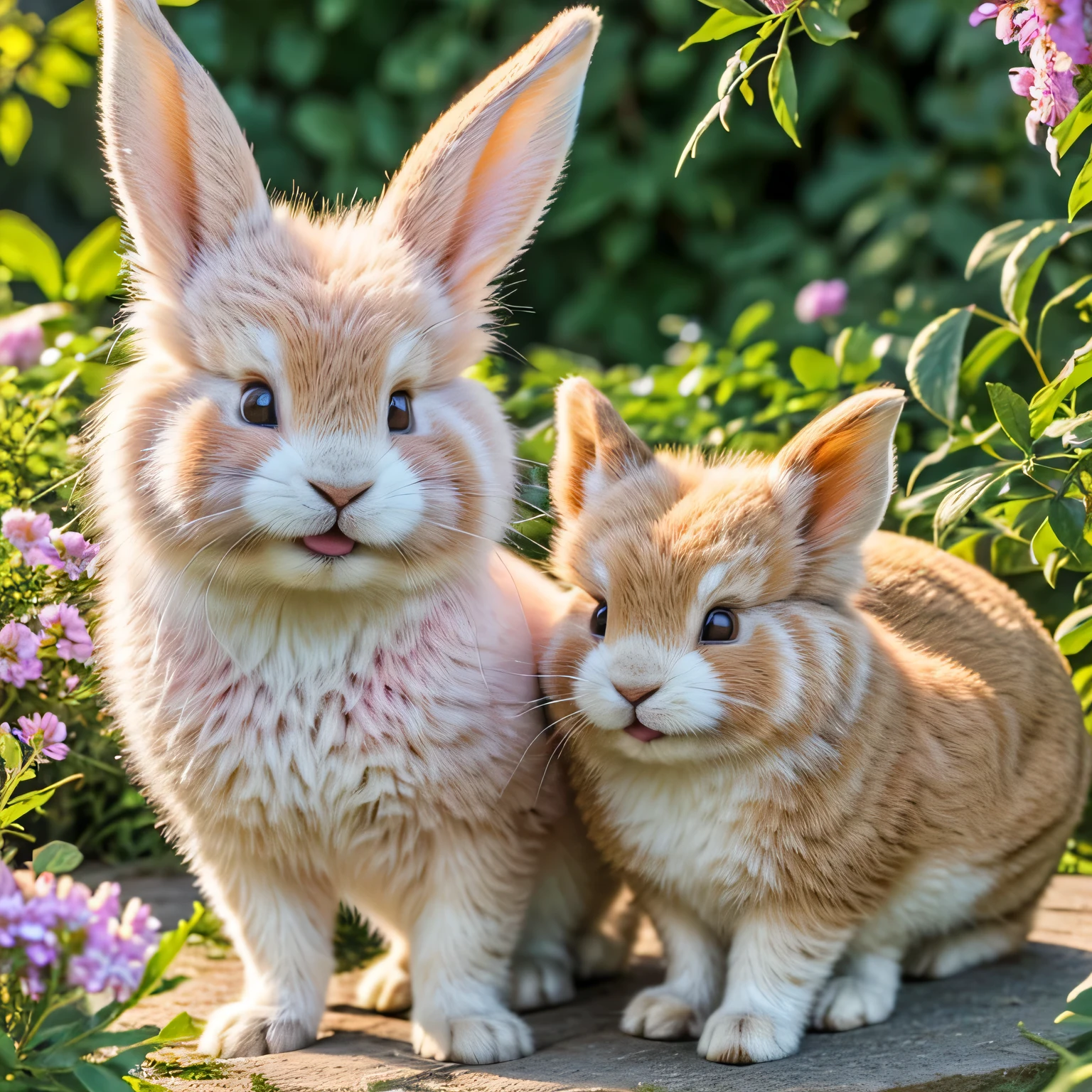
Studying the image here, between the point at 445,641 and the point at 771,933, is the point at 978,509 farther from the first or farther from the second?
the point at 445,641

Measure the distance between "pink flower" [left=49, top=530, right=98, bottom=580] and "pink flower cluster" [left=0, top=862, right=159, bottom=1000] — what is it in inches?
24.2

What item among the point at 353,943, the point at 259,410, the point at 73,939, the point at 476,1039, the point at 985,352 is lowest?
the point at 353,943

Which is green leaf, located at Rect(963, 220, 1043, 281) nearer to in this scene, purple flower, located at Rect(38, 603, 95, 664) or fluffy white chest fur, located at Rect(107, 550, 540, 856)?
fluffy white chest fur, located at Rect(107, 550, 540, 856)

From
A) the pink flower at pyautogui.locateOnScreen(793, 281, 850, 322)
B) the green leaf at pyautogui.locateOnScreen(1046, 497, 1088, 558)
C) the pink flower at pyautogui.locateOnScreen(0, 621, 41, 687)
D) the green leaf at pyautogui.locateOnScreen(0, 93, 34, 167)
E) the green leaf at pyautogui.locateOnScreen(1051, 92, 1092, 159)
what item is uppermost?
the green leaf at pyautogui.locateOnScreen(0, 93, 34, 167)

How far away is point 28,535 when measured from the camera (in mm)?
2141

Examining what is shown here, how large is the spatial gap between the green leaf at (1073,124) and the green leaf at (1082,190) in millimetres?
52

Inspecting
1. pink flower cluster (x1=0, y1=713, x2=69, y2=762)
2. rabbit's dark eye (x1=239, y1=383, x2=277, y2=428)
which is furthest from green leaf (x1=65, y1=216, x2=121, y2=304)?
pink flower cluster (x1=0, y1=713, x2=69, y2=762)

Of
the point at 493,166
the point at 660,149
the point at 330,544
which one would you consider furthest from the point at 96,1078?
the point at 660,149

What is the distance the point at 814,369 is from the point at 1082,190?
4.47ft

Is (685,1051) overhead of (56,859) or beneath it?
beneath

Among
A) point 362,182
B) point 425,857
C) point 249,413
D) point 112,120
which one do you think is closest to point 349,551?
point 249,413

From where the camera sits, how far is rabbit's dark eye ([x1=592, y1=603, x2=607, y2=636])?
235 centimetres

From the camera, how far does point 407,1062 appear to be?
2.31 m

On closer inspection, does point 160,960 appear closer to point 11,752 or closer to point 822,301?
point 11,752
